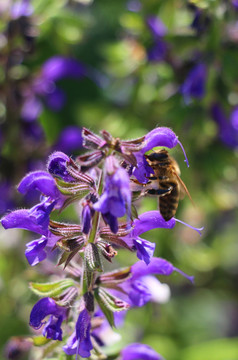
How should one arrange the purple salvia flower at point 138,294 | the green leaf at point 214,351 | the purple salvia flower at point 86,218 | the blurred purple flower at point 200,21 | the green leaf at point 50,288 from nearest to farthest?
the purple salvia flower at point 86,218, the green leaf at point 50,288, the purple salvia flower at point 138,294, the blurred purple flower at point 200,21, the green leaf at point 214,351

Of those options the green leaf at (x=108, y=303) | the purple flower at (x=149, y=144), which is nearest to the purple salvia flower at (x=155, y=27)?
the purple flower at (x=149, y=144)

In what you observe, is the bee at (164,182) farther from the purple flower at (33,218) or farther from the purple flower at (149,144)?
the purple flower at (33,218)

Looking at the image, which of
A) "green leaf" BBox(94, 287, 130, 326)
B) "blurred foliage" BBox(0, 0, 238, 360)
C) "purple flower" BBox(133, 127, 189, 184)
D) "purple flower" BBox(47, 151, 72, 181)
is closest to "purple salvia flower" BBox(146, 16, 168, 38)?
"blurred foliage" BBox(0, 0, 238, 360)

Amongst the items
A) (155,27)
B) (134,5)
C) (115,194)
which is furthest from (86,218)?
(134,5)

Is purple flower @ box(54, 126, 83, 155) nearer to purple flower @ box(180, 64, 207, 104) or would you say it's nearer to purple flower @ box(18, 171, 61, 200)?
purple flower @ box(180, 64, 207, 104)

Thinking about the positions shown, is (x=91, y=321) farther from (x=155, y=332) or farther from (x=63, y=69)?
(x=155, y=332)
